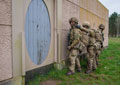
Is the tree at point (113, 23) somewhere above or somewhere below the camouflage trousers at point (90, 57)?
above

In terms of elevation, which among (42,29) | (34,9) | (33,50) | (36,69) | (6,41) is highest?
(34,9)

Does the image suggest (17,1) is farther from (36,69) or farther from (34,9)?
(36,69)

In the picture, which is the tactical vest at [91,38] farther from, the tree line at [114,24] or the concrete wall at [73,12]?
the tree line at [114,24]

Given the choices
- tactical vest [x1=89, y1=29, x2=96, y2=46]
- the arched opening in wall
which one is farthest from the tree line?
the arched opening in wall

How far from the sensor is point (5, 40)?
2.60 m

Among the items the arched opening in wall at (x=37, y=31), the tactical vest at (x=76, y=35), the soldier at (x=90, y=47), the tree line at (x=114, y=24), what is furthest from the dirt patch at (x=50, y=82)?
the tree line at (x=114, y=24)

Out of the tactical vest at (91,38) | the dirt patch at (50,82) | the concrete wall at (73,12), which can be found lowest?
the dirt patch at (50,82)

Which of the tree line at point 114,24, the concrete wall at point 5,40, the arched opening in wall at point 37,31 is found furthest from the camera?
the tree line at point 114,24

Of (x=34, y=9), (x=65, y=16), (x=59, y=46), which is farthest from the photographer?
(x=65, y=16)

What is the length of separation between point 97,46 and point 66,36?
125cm

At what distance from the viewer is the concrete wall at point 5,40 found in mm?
2543

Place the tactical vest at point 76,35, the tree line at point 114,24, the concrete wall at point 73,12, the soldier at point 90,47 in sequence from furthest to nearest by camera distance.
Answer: the tree line at point 114,24 → the concrete wall at point 73,12 → the soldier at point 90,47 → the tactical vest at point 76,35

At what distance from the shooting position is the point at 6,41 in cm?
262

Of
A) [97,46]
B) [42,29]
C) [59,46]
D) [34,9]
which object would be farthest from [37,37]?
[97,46]
